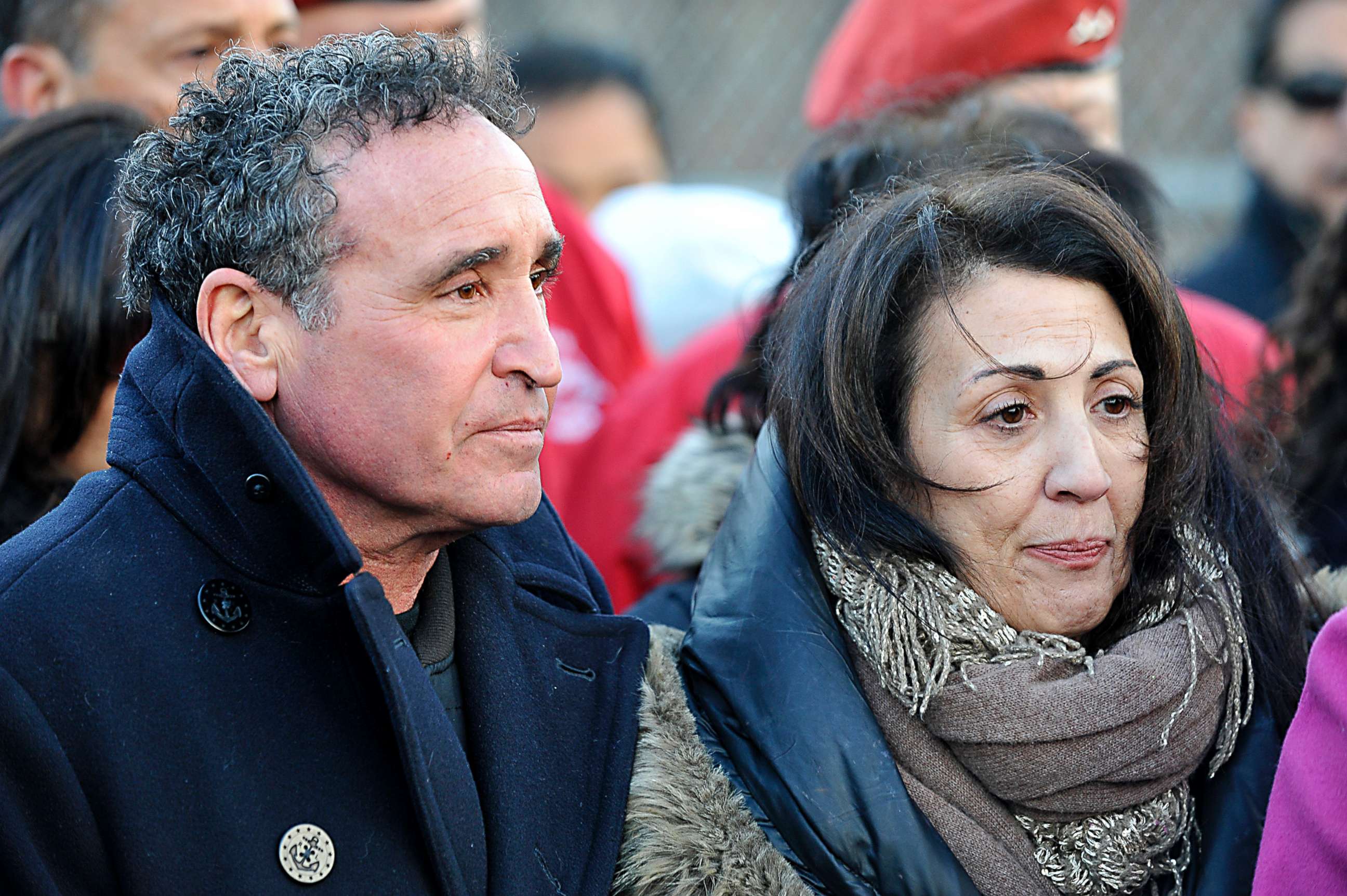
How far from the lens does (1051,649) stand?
6.97 ft

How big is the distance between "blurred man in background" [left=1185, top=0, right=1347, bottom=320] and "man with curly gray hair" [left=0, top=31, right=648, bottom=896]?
3.42m

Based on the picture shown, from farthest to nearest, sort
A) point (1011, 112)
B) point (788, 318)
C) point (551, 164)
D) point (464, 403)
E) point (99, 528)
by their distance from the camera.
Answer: point (551, 164)
point (1011, 112)
point (788, 318)
point (464, 403)
point (99, 528)

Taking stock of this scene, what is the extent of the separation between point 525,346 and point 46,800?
33.7 inches

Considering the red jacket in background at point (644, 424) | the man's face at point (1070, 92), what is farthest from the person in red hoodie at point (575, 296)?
the man's face at point (1070, 92)

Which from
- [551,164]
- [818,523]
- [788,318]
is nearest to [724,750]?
[818,523]

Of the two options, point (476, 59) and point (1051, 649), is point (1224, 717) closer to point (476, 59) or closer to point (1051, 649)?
point (1051, 649)

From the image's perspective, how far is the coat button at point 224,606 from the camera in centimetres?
188

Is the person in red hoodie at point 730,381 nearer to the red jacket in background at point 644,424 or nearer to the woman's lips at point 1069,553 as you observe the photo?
the red jacket in background at point 644,424

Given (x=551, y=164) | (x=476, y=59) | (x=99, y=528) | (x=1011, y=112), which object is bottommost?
(x=551, y=164)

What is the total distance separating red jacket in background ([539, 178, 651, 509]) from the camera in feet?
13.0

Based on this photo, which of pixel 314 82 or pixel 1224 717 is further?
pixel 1224 717

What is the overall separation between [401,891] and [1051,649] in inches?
38.5

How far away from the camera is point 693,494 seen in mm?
2779

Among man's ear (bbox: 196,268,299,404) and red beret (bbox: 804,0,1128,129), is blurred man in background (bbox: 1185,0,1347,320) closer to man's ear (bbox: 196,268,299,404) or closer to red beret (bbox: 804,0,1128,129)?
red beret (bbox: 804,0,1128,129)
